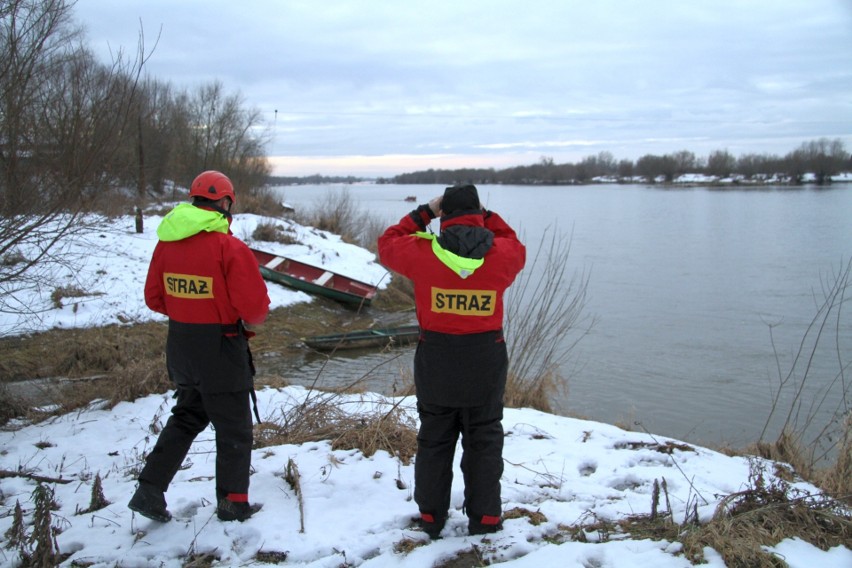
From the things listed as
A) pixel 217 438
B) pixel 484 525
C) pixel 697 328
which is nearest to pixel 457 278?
pixel 484 525

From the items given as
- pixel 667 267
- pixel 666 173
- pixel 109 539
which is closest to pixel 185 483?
pixel 109 539

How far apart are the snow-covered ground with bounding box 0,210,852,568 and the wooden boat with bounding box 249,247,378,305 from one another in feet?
36.0

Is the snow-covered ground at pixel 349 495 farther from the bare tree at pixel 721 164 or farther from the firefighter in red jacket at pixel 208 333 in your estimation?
the bare tree at pixel 721 164

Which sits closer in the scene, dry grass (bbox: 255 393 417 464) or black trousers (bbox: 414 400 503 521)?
black trousers (bbox: 414 400 503 521)

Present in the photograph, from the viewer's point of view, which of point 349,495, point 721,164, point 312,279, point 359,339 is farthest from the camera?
point 721,164

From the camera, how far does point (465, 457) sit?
360 cm

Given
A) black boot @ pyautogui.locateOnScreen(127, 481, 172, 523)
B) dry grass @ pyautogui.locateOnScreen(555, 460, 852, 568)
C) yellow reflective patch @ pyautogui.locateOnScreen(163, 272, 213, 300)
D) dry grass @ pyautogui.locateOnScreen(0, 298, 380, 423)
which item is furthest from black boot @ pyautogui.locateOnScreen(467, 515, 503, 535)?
dry grass @ pyautogui.locateOnScreen(0, 298, 380, 423)

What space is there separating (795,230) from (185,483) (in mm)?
33173

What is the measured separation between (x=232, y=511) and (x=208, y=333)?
41.3 inches

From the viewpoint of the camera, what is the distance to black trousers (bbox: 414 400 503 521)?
349 centimetres

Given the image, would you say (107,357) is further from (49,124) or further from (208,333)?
(208,333)

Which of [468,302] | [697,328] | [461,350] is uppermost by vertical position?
[468,302]

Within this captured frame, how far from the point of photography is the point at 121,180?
260 inches

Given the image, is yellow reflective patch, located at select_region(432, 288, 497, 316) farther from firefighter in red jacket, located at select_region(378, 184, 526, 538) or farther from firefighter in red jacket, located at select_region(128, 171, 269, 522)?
firefighter in red jacket, located at select_region(128, 171, 269, 522)
